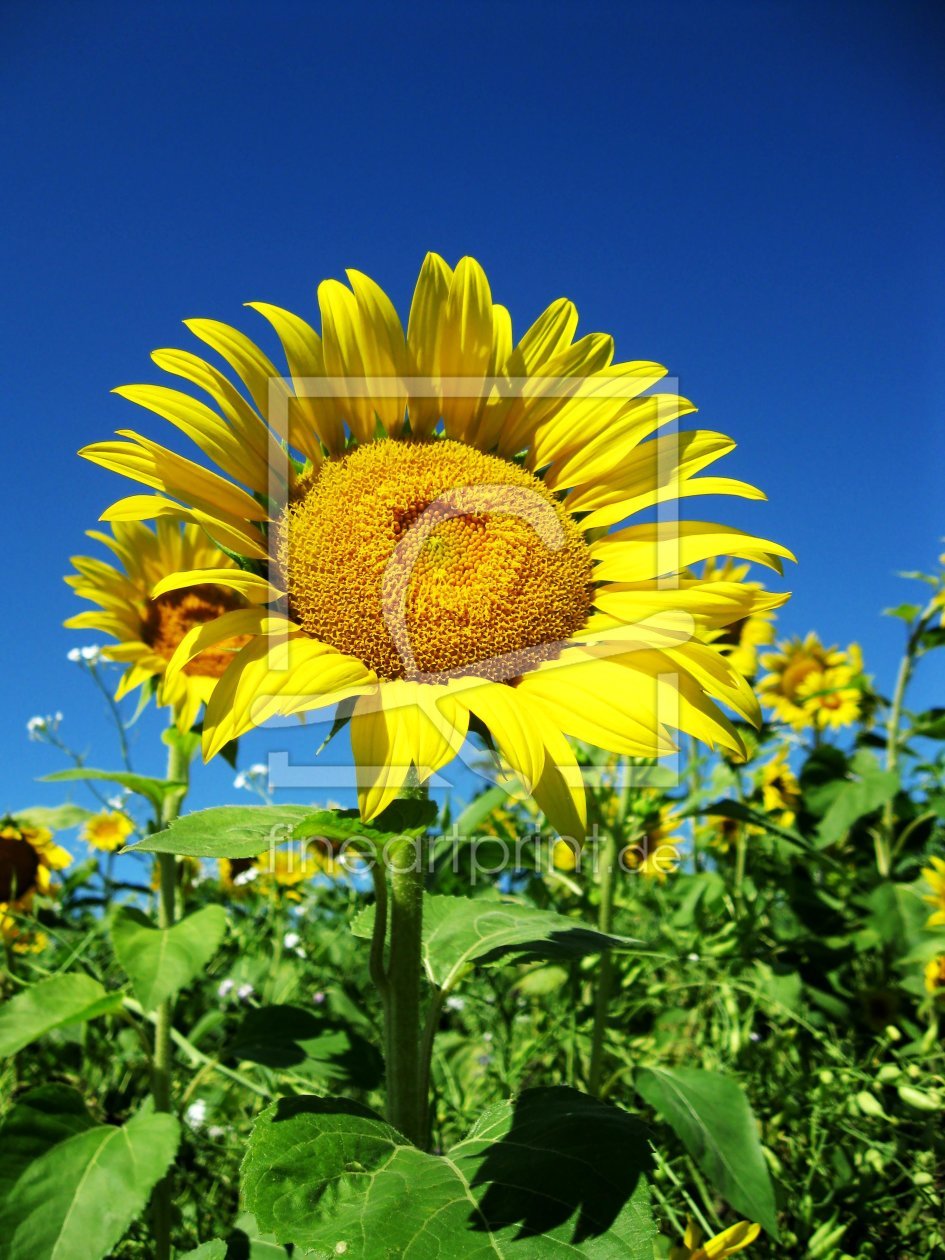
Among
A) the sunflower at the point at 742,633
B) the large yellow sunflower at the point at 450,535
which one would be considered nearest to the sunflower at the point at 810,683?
the sunflower at the point at 742,633

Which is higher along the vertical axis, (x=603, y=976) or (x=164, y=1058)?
(x=603, y=976)

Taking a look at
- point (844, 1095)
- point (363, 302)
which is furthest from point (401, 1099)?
point (844, 1095)

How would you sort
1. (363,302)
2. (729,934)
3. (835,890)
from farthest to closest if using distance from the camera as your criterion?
(835,890), (729,934), (363,302)

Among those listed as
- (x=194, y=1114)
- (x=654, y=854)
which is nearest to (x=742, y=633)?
(x=654, y=854)

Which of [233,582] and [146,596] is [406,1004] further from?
[146,596]

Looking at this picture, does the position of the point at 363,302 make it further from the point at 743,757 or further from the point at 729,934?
the point at 729,934

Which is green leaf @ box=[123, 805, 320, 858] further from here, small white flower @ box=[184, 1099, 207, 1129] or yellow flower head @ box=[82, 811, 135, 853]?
yellow flower head @ box=[82, 811, 135, 853]
